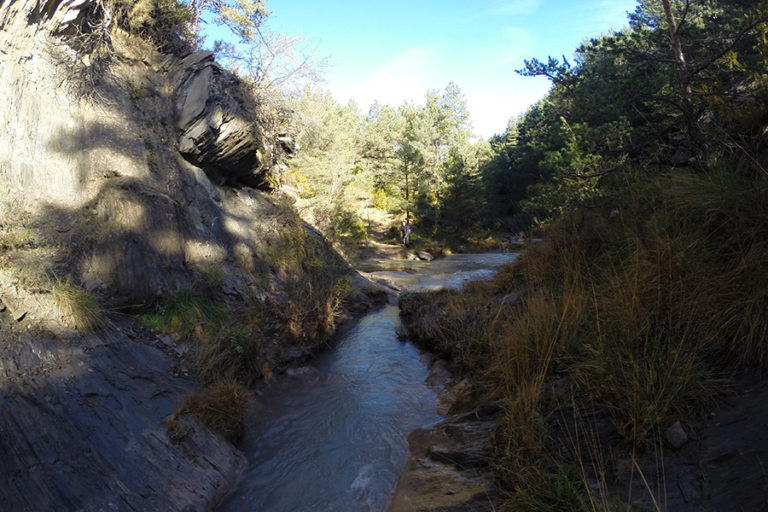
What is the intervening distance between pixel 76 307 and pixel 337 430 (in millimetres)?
3456

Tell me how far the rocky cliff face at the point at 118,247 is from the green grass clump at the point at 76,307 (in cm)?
10

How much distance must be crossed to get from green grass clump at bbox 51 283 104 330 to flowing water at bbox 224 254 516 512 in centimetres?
234

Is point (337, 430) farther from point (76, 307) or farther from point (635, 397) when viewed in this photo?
point (635, 397)

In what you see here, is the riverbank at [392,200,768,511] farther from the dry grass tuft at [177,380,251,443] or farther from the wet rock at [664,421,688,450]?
the dry grass tuft at [177,380,251,443]

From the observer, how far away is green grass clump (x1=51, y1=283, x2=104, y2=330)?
4441mm

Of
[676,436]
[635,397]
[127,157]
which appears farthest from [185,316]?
[676,436]

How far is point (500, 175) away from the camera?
123 feet

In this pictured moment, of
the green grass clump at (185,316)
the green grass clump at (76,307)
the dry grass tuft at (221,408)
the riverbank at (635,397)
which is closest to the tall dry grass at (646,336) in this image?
the riverbank at (635,397)

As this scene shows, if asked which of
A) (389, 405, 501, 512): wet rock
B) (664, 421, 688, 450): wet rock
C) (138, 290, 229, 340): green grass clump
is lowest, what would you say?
(389, 405, 501, 512): wet rock

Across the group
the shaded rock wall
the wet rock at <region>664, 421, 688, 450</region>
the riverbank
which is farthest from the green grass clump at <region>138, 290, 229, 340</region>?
the wet rock at <region>664, 421, 688, 450</region>

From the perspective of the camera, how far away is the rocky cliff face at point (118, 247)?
346cm

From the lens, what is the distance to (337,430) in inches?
206

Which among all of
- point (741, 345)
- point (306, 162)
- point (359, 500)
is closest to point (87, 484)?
point (359, 500)

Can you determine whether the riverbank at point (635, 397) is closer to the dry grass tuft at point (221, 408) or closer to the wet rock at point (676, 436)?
the wet rock at point (676, 436)
